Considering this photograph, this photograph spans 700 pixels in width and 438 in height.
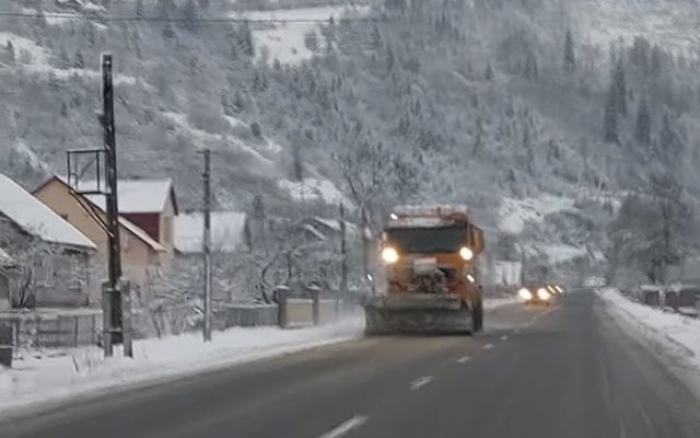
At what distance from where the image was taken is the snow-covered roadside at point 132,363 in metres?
22.0

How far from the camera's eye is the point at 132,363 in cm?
2742

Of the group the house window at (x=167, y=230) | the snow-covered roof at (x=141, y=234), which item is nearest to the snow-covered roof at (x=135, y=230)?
the snow-covered roof at (x=141, y=234)

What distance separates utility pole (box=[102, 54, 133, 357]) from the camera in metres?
29.3

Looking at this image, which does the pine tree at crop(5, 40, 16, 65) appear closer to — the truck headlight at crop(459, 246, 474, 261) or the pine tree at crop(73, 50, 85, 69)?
the pine tree at crop(73, 50, 85, 69)

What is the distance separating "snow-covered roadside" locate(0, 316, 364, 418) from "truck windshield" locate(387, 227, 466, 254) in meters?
3.09

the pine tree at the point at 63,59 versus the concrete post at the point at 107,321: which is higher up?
the pine tree at the point at 63,59

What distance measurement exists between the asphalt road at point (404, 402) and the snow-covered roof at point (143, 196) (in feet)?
158

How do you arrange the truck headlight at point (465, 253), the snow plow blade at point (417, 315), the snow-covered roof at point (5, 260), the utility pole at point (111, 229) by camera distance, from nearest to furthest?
1. the utility pole at point (111, 229)
2. the snow plow blade at point (417, 315)
3. the truck headlight at point (465, 253)
4. the snow-covered roof at point (5, 260)

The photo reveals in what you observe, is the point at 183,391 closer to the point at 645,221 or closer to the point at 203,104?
the point at 645,221

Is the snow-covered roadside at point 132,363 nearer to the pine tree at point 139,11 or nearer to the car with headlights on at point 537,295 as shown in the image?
the car with headlights on at point 537,295

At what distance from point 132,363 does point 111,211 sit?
5.00 meters

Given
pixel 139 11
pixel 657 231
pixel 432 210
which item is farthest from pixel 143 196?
pixel 657 231

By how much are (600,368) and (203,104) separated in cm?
16190

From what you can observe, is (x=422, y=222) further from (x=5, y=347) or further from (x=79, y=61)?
(x=79, y=61)
